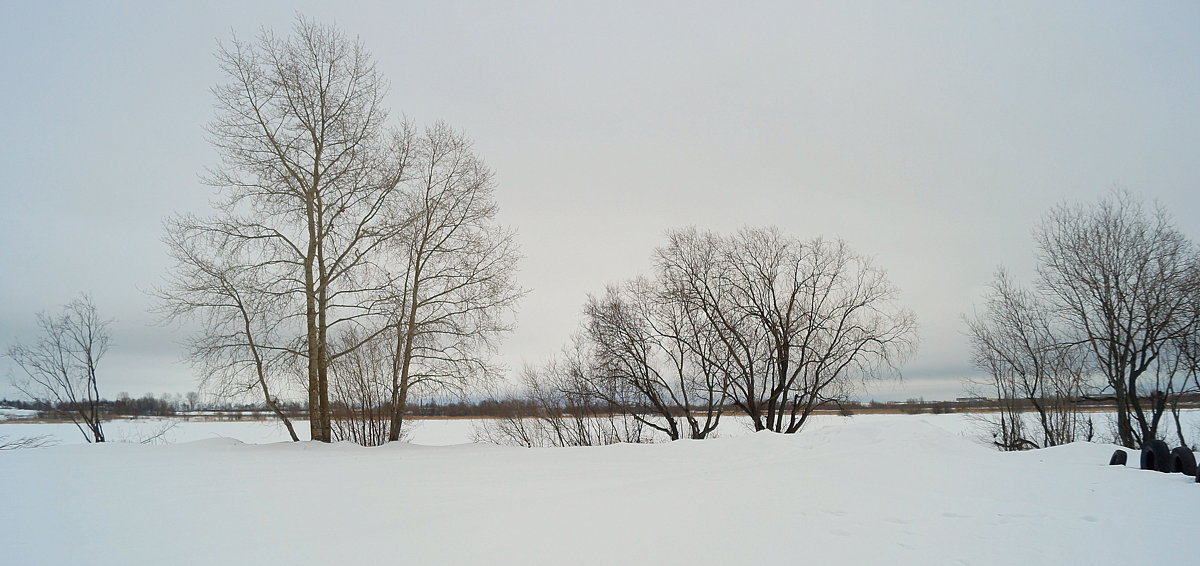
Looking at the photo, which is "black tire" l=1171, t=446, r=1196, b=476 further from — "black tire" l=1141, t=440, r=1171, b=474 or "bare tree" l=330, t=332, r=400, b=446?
"bare tree" l=330, t=332, r=400, b=446

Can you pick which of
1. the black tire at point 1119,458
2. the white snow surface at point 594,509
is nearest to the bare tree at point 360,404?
the white snow surface at point 594,509

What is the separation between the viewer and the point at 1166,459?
27.6 feet

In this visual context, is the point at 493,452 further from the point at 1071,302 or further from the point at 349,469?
the point at 1071,302

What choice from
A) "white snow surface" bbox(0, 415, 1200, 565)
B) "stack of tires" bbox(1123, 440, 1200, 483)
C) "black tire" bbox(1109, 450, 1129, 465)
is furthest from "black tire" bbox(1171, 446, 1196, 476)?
"black tire" bbox(1109, 450, 1129, 465)

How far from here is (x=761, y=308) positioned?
18.3m

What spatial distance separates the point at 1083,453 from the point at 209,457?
15359mm

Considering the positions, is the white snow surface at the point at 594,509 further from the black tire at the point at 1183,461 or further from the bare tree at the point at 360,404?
the bare tree at the point at 360,404

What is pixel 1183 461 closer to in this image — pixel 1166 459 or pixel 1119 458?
pixel 1166 459

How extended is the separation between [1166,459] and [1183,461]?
366 millimetres

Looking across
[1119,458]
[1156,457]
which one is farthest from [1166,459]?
[1119,458]

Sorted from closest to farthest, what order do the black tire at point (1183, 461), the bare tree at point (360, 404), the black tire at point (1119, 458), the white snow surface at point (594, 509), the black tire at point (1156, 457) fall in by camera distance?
1. the white snow surface at point (594, 509)
2. the black tire at point (1183, 461)
3. the black tire at point (1156, 457)
4. the black tire at point (1119, 458)
5. the bare tree at point (360, 404)

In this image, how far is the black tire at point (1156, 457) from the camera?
840 centimetres

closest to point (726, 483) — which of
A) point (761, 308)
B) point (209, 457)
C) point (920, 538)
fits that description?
point (920, 538)

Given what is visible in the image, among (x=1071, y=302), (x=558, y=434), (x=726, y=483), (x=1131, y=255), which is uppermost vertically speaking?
(x=1131, y=255)
